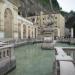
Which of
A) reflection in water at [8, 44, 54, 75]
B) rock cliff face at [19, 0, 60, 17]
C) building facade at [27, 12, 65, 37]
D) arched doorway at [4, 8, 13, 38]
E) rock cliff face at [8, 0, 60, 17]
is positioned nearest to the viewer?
reflection in water at [8, 44, 54, 75]

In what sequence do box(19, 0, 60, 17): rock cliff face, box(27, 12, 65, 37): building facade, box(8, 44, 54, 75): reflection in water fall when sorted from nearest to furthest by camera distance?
box(8, 44, 54, 75): reflection in water, box(27, 12, 65, 37): building facade, box(19, 0, 60, 17): rock cliff face

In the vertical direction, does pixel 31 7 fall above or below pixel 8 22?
above

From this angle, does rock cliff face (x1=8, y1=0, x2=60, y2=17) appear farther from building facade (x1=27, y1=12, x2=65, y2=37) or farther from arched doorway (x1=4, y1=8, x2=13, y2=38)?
arched doorway (x1=4, y1=8, x2=13, y2=38)

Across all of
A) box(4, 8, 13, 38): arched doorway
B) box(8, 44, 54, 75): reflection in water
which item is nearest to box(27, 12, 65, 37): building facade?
box(4, 8, 13, 38): arched doorway

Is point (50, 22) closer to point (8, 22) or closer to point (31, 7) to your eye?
point (31, 7)

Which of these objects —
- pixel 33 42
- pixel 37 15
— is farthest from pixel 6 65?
pixel 37 15

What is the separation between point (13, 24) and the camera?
30.7 meters

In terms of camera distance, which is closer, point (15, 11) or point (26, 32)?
point (15, 11)

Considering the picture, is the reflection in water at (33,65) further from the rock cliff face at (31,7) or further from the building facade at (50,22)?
the rock cliff face at (31,7)

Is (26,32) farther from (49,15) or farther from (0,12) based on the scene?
(0,12)

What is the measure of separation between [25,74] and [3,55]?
5.30ft

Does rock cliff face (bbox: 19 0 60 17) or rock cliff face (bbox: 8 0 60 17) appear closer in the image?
rock cliff face (bbox: 8 0 60 17)

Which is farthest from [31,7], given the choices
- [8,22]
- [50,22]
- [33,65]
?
[33,65]

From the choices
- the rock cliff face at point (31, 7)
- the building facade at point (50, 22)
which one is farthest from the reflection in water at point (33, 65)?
the rock cliff face at point (31, 7)
